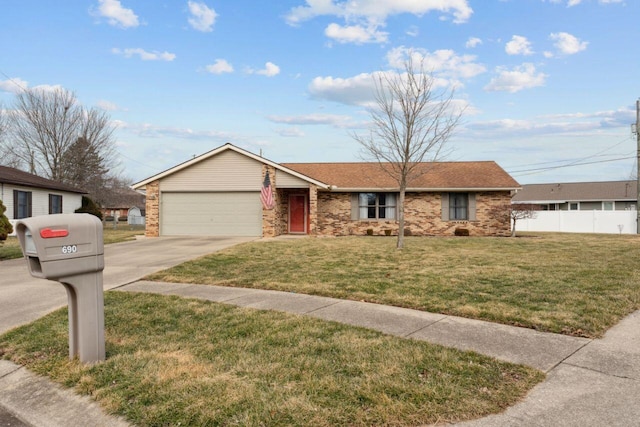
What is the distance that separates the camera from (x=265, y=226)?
19547mm

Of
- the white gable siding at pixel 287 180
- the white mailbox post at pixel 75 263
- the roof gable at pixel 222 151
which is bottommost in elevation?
the white mailbox post at pixel 75 263

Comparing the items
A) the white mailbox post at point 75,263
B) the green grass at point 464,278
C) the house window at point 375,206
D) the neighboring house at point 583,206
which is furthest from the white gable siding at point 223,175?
the neighboring house at point 583,206

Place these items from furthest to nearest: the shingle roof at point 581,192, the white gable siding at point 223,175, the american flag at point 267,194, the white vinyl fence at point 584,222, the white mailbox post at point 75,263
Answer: the shingle roof at point 581,192 → the white vinyl fence at point 584,222 → the white gable siding at point 223,175 → the american flag at point 267,194 → the white mailbox post at point 75,263

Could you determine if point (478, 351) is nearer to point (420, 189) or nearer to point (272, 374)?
point (272, 374)

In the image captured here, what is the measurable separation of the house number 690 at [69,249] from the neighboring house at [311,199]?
15622 millimetres

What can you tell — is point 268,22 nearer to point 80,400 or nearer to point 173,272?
point 173,272

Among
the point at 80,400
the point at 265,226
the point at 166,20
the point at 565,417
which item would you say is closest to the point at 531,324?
the point at 565,417

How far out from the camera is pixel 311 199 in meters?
19.8

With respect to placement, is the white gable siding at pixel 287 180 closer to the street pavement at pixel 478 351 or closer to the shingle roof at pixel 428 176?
the shingle roof at pixel 428 176

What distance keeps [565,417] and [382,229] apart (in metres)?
18.9

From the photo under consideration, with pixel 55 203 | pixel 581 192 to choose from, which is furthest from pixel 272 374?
pixel 581 192

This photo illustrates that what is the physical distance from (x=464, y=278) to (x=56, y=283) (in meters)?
8.18

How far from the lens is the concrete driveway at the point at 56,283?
20.8 feet

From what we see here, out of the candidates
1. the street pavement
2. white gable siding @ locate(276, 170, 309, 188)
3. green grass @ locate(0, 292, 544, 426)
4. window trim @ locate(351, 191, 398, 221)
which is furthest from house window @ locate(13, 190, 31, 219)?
green grass @ locate(0, 292, 544, 426)
